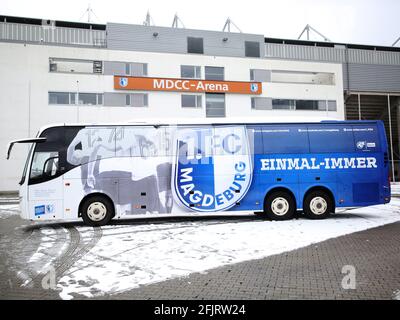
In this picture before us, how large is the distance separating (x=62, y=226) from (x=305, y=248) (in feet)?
25.2

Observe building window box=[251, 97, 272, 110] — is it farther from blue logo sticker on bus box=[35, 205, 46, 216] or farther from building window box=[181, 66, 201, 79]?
blue logo sticker on bus box=[35, 205, 46, 216]

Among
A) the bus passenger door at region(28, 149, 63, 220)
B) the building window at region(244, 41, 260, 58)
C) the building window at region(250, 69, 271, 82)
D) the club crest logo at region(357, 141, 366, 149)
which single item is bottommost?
the bus passenger door at region(28, 149, 63, 220)

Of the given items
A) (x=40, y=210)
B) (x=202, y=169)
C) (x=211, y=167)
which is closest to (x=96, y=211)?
(x=40, y=210)

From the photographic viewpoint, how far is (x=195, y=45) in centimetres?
3284

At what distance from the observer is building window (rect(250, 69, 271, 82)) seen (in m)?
33.4

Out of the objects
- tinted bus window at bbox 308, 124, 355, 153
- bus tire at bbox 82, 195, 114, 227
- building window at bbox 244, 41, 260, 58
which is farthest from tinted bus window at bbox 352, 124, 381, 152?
building window at bbox 244, 41, 260, 58

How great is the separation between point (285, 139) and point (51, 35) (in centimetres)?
2686

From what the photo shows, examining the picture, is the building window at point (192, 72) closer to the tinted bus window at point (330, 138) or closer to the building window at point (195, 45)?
the building window at point (195, 45)

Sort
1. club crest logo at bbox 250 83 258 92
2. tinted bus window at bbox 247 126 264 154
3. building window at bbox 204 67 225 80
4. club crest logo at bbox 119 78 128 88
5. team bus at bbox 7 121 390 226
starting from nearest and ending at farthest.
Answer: team bus at bbox 7 121 390 226 < tinted bus window at bbox 247 126 264 154 < club crest logo at bbox 119 78 128 88 < building window at bbox 204 67 225 80 < club crest logo at bbox 250 83 258 92

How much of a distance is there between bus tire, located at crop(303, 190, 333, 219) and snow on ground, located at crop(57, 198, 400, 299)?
32cm

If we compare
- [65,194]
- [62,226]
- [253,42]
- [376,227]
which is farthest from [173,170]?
[253,42]

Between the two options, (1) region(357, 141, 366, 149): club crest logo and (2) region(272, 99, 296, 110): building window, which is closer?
(1) region(357, 141, 366, 149): club crest logo

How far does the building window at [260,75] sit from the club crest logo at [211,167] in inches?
927
